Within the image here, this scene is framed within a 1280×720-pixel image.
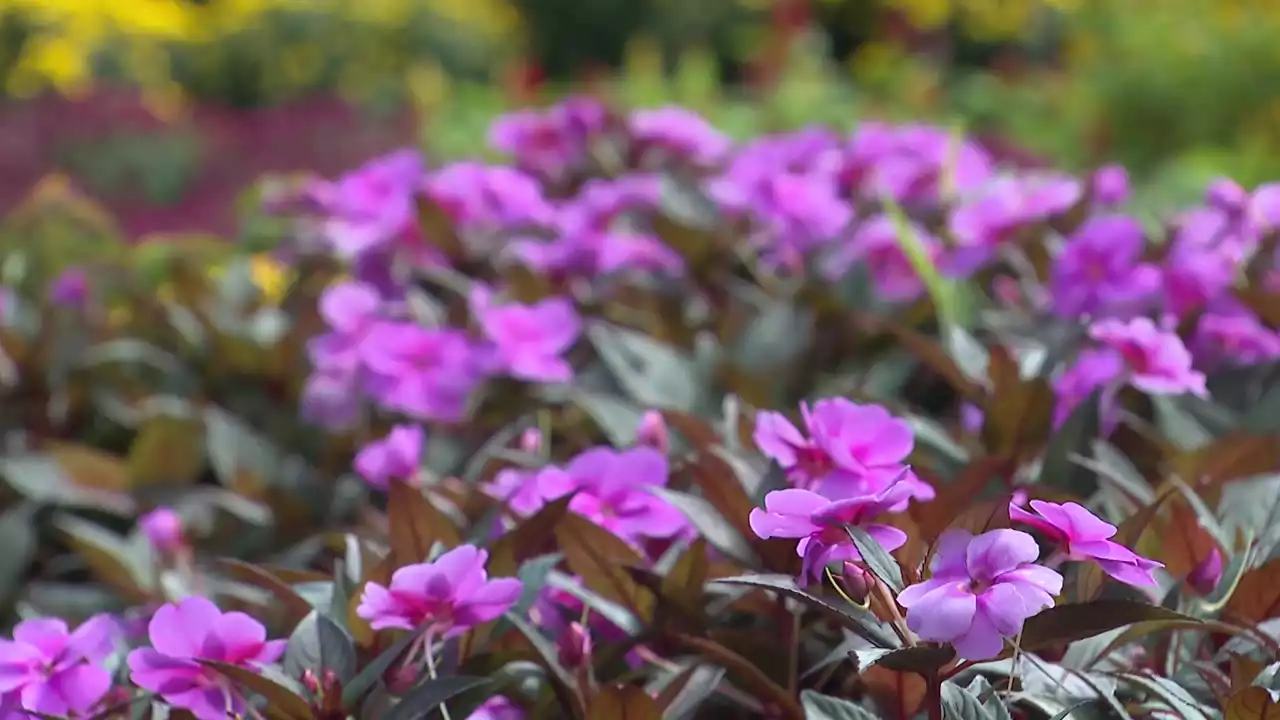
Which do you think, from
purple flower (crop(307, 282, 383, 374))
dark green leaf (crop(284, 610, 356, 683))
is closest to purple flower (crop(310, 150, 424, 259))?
purple flower (crop(307, 282, 383, 374))

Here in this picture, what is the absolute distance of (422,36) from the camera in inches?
295

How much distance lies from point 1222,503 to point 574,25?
10437 millimetres

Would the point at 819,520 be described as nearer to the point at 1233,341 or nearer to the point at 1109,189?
the point at 1233,341

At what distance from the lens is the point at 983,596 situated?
748 mm

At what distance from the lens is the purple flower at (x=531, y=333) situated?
158 centimetres

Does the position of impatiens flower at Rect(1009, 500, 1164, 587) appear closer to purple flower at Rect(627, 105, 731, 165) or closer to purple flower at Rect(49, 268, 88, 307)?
purple flower at Rect(49, 268, 88, 307)

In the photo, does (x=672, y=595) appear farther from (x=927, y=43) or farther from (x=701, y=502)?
(x=927, y=43)


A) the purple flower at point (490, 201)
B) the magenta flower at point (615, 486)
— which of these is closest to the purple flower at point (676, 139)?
the purple flower at point (490, 201)

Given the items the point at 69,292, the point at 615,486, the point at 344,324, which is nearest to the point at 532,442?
the point at 615,486

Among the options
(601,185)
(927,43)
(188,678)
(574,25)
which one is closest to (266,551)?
(188,678)

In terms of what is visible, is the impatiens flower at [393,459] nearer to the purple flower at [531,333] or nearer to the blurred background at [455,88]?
the purple flower at [531,333]

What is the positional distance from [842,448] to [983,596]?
243 millimetres

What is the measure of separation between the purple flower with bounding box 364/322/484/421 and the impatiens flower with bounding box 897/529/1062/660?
87cm

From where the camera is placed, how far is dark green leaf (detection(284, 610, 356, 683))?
941mm
